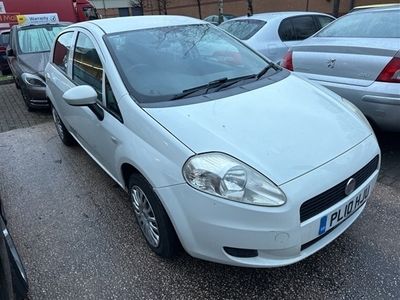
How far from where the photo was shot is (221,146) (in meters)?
1.90

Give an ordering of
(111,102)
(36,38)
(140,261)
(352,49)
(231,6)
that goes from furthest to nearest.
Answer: (231,6), (36,38), (352,49), (111,102), (140,261)

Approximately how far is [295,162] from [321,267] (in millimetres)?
826

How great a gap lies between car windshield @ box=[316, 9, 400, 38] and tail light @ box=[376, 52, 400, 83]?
0.42 metres

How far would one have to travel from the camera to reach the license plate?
1898 millimetres

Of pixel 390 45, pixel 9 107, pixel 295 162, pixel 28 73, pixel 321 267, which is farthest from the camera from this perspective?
pixel 9 107

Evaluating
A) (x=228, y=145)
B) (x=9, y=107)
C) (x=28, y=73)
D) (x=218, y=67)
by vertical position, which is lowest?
(x=9, y=107)

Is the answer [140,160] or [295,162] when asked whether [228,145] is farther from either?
[140,160]

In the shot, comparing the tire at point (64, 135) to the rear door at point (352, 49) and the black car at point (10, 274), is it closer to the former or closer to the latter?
the black car at point (10, 274)

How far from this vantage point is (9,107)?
690 cm

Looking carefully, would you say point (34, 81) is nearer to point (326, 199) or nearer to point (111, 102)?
point (111, 102)

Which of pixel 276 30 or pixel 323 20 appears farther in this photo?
pixel 323 20

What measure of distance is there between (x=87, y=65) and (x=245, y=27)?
3.99 metres

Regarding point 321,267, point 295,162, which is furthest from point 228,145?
point 321,267

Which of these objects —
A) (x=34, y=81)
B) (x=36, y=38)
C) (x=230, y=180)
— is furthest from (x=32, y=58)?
(x=230, y=180)
